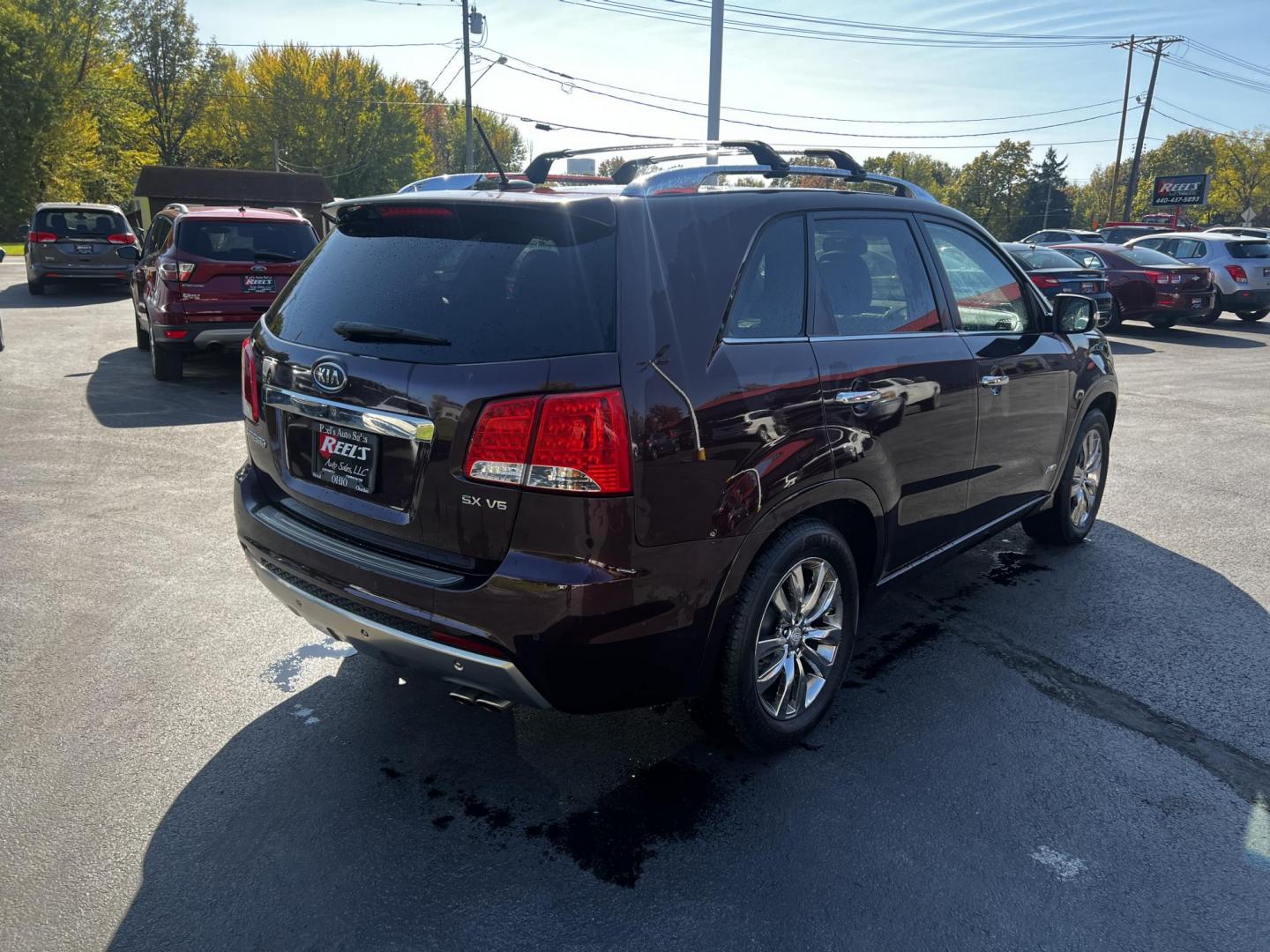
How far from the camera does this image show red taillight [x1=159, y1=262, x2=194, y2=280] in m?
9.34

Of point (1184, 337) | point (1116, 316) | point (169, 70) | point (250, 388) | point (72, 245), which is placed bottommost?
point (1184, 337)

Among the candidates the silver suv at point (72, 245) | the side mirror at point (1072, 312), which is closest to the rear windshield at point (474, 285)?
the side mirror at point (1072, 312)

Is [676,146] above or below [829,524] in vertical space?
above

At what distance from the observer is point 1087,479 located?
5426 millimetres

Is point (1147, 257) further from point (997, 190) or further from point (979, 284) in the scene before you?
point (997, 190)

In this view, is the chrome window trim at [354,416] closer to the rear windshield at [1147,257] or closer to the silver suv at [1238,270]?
the rear windshield at [1147,257]

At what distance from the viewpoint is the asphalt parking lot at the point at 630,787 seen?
2.45 m

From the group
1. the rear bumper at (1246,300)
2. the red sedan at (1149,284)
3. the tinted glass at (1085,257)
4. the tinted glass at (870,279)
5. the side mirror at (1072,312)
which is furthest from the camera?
the rear bumper at (1246,300)

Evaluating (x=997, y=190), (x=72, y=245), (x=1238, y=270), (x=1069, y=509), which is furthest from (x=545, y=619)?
(x=997, y=190)

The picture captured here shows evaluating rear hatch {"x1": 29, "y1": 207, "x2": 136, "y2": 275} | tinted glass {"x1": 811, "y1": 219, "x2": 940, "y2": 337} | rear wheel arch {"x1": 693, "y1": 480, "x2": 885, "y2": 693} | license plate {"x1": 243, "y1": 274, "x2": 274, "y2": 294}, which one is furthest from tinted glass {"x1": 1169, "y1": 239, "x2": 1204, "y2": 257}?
rear hatch {"x1": 29, "y1": 207, "x2": 136, "y2": 275}

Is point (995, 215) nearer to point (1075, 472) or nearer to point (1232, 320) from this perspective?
point (1232, 320)

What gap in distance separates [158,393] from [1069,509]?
8.13 meters

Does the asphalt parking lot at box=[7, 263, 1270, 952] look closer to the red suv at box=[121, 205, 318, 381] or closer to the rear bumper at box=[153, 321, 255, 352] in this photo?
the rear bumper at box=[153, 321, 255, 352]

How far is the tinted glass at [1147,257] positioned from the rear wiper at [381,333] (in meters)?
18.0
